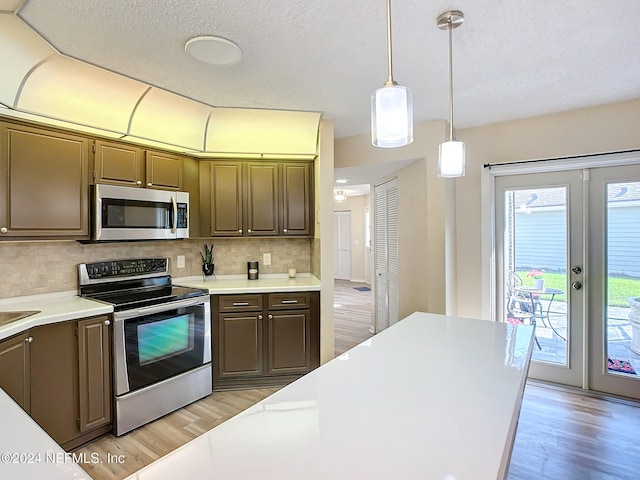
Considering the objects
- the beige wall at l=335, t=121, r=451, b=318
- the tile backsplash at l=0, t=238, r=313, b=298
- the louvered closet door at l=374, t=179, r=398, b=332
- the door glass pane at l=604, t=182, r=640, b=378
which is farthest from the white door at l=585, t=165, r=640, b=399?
the tile backsplash at l=0, t=238, r=313, b=298

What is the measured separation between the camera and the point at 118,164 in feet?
9.09

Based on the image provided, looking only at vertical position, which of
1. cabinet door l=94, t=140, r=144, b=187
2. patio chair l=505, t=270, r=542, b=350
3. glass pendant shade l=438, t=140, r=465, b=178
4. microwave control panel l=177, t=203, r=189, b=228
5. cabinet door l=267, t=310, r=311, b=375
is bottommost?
cabinet door l=267, t=310, r=311, b=375

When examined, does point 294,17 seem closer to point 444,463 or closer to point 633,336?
point 444,463

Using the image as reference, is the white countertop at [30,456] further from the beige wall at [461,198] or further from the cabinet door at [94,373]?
the beige wall at [461,198]

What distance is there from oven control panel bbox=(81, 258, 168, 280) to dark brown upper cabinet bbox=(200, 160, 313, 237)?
504 millimetres

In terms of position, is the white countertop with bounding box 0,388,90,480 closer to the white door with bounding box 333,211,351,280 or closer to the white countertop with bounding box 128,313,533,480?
the white countertop with bounding box 128,313,533,480

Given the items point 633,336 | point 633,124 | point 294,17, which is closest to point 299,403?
point 294,17

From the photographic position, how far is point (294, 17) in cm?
170

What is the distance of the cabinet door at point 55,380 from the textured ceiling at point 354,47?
169 centimetres

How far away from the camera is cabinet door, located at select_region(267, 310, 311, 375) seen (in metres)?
3.16

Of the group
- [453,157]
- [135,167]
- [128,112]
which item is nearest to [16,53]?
[128,112]

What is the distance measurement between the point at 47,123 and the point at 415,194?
3.09 m

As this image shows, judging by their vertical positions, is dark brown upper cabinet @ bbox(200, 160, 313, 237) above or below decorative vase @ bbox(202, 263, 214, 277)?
above

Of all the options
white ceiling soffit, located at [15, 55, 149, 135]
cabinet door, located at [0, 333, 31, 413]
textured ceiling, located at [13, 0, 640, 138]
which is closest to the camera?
textured ceiling, located at [13, 0, 640, 138]
